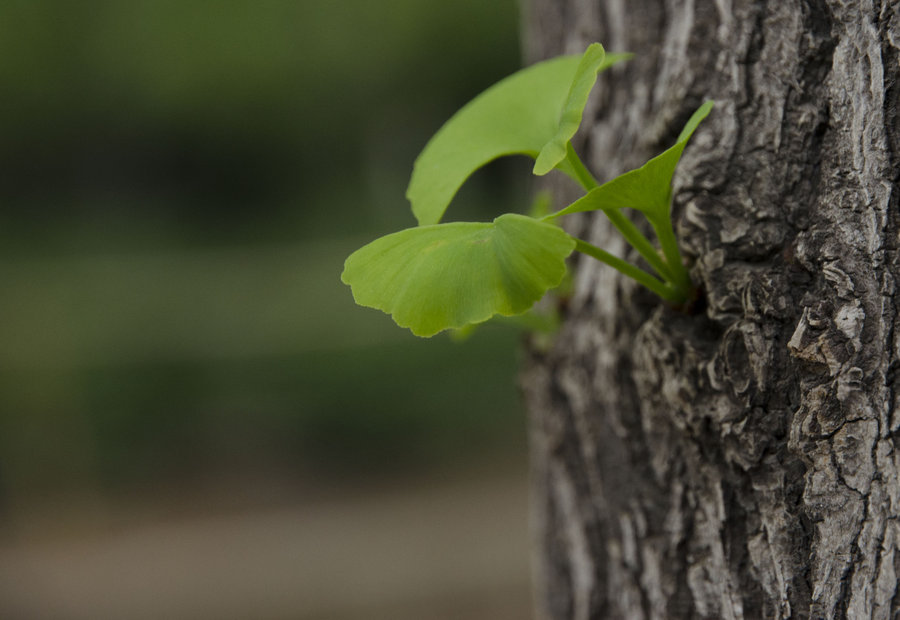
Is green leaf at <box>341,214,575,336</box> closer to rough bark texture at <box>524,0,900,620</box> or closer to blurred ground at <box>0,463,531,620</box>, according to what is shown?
rough bark texture at <box>524,0,900,620</box>

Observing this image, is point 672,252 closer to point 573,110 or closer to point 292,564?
point 573,110

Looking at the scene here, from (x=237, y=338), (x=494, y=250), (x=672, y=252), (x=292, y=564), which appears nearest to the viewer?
(x=494, y=250)

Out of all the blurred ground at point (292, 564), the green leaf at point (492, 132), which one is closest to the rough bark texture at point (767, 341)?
the green leaf at point (492, 132)

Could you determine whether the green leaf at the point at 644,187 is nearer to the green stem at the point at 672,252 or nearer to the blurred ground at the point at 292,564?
the green stem at the point at 672,252

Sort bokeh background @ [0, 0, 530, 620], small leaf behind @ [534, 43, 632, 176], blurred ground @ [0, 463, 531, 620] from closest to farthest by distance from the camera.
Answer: small leaf behind @ [534, 43, 632, 176]
blurred ground @ [0, 463, 531, 620]
bokeh background @ [0, 0, 530, 620]

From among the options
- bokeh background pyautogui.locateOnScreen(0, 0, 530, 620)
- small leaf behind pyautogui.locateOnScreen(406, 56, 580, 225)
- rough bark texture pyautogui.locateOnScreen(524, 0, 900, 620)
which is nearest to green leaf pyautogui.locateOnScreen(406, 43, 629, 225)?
small leaf behind pyautogui.locateOnScreen(406, 56, 580, 225)

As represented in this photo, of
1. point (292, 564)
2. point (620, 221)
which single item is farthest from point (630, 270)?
point (292, 564)
